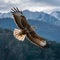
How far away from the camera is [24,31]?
62.9 feet

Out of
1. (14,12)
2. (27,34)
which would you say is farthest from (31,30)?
(14,12)

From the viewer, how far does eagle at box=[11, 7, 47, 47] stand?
732 inches

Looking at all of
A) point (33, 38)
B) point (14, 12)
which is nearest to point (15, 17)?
point (14, 12)

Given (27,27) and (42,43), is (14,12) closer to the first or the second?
(27,27)

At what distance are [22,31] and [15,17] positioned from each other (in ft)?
4.11

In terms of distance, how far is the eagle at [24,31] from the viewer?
1859cm

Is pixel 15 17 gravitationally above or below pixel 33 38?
above

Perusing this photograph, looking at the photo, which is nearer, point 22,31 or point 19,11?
point 22,31

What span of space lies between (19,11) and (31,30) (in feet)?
6.00

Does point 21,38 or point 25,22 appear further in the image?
point 25,22

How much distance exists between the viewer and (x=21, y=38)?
18.3 m

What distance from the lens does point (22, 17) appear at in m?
19.8

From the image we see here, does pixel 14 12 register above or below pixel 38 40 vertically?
above

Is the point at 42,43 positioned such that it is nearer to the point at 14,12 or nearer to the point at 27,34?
the point at 27,34
